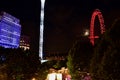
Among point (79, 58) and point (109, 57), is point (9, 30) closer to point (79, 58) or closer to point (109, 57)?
point (79, 58)

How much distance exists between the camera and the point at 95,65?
17578mm

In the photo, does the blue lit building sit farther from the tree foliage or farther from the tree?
the tree foliage

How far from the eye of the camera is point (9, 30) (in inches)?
7087

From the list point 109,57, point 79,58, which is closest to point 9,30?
point 79,58

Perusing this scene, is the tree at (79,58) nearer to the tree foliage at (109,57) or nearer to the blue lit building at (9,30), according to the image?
the tree foliage at (109,57)

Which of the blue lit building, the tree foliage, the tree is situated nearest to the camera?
the tree foliage

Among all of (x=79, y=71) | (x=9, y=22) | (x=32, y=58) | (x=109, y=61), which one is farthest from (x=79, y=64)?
(x=9, y=22)

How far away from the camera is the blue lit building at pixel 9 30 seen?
169975 millimetres

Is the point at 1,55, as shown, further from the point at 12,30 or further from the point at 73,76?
the point at 12,30

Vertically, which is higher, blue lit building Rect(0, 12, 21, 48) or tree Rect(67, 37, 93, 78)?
blue lit building Rect(0, 12, 21, 48)

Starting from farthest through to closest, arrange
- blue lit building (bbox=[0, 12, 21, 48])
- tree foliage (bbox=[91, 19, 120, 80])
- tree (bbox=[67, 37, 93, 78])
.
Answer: blue lit building (bbox=[0, 12, 21, 48])
tree (bbox=[67, 37, 93, 78])
tree foliage (bbox=[91, 19, 120, 80])

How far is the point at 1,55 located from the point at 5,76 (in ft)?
96.4

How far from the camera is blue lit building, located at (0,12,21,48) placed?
16998 centimetres

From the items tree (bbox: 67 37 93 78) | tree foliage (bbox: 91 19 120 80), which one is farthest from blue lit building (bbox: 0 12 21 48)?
tree foliage (bbox: 91 19 120 80)
